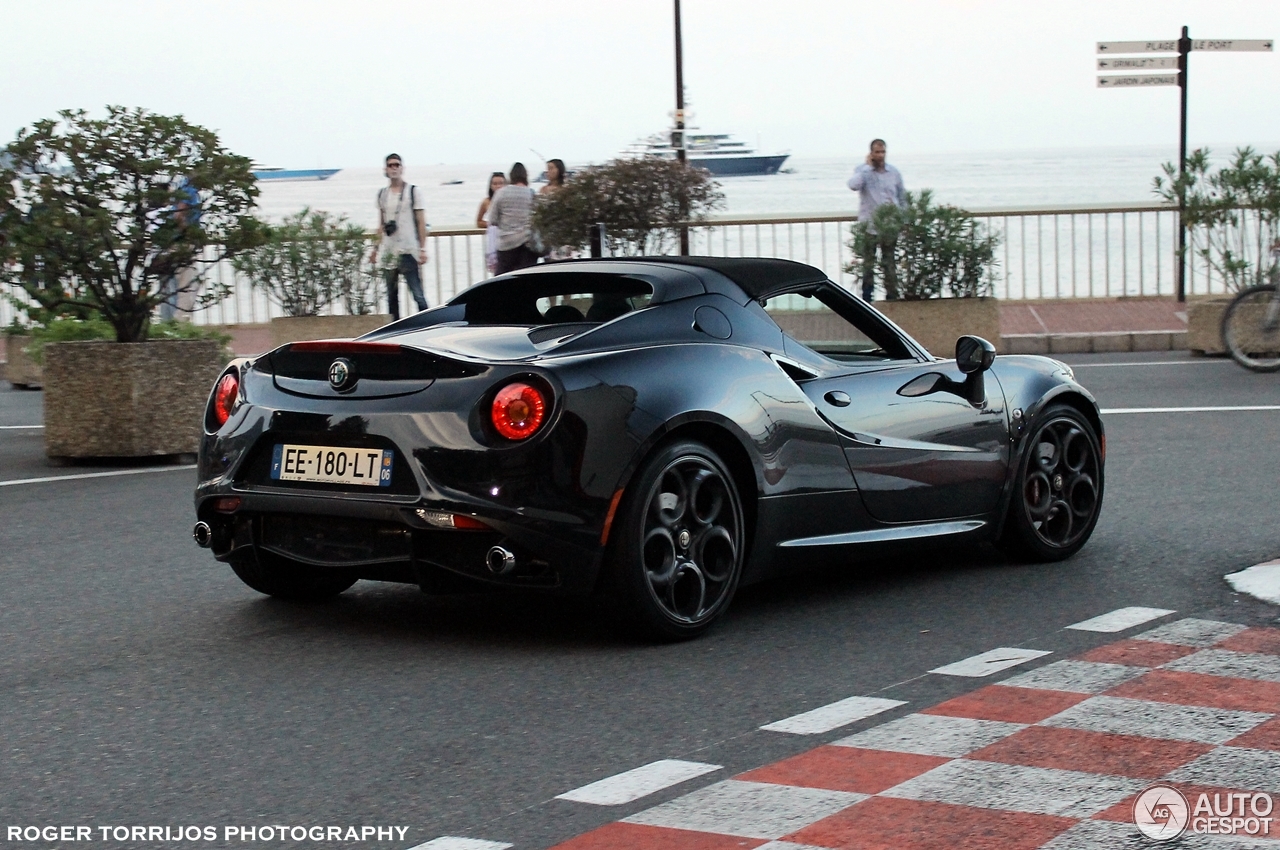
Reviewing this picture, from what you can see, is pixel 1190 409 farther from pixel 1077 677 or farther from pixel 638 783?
pixel 638 783

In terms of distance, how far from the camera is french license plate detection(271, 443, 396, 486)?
535 cm

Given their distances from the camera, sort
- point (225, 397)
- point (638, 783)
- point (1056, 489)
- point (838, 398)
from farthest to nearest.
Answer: point (1056, 489) < point (838, 398) < point (225, 397) < point (638, 783)

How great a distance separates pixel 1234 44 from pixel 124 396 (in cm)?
1532

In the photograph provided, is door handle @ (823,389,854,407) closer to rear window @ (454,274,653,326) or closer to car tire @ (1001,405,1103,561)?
rear window @ (454,274,653,326)

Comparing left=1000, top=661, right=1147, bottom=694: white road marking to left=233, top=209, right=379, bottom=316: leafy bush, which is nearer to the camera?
left=1000, top=661, right=1147, bottom=694: white road marking

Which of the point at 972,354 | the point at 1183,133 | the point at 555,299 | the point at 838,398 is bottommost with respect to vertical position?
the point at 838,398

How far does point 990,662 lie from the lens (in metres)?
5.21

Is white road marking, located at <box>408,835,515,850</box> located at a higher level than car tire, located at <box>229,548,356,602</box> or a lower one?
lower

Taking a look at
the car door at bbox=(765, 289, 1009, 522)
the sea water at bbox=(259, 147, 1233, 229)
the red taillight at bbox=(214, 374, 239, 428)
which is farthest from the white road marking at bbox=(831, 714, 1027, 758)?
the sea water at bbox=(259, 147, 1233, 229)

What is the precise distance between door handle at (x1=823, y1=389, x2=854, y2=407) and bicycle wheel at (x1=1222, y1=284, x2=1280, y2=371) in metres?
9.95

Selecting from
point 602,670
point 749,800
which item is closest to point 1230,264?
point 602,670

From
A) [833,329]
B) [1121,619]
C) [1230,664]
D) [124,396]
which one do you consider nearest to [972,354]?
[833,329]

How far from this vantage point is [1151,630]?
5.60m

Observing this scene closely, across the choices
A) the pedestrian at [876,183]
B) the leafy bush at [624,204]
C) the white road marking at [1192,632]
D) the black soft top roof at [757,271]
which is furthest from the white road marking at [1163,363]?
the white road marking at [1192,632]
